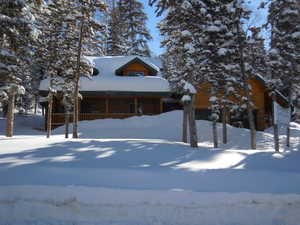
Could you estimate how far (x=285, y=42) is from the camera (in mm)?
12055

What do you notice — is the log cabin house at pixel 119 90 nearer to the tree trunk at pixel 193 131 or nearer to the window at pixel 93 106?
the window at pixel 93 106

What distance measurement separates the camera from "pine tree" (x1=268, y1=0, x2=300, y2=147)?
11.6m

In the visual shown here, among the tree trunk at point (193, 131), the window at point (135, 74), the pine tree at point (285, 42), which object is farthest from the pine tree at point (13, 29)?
the window at point (135, 74)

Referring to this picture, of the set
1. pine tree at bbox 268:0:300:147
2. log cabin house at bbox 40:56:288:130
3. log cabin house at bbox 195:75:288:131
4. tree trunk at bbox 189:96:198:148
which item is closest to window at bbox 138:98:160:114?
log cabin house at bbox 40:56:288:130

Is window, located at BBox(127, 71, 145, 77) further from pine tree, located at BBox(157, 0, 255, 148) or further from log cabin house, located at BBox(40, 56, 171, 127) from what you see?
pine tree, located at BBox(157, 0, 255, 148)

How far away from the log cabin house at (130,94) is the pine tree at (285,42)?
607cm

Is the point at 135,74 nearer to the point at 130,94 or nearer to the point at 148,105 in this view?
the point at 148,105

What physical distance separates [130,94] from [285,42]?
1215 centimetres

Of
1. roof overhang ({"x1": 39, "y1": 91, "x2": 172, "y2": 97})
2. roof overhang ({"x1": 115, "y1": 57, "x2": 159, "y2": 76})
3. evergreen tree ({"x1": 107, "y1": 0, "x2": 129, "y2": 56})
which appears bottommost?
roof overhang ({"x1": 39, "y1": 91, "x2": 172, "y2": 97})

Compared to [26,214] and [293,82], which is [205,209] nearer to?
[26,214]

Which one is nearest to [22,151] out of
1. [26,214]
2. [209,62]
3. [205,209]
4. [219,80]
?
[26,214]

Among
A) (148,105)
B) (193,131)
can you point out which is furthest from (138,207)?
(148,105)

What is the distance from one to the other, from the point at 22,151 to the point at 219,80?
10491mm

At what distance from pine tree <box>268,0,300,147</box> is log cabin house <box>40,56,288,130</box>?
239 inches
